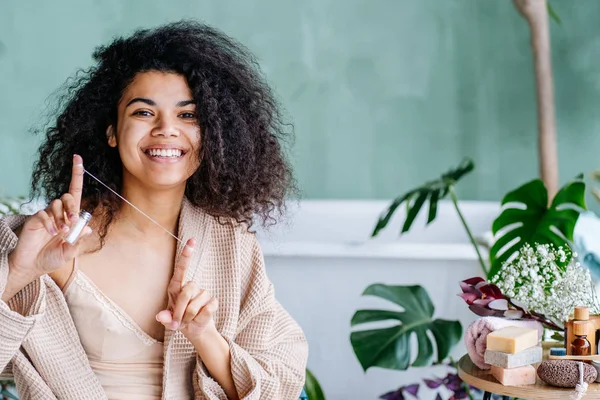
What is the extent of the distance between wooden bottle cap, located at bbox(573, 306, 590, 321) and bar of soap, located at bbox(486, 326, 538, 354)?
0.23 feet

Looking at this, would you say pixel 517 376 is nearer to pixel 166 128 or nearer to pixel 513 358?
pixel 513 358

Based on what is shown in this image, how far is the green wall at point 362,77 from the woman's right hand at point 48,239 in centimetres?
230

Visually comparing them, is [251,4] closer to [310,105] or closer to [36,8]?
[310,105]

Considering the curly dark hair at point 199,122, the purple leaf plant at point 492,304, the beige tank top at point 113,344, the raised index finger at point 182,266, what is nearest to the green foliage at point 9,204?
the curly dark hair at point 199,122

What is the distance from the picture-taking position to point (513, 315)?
145 centimetres

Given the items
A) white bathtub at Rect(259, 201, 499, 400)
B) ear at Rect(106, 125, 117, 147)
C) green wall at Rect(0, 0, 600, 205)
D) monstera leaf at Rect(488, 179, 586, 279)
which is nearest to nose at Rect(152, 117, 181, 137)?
ear at Rect(106, 125, 117, 147)

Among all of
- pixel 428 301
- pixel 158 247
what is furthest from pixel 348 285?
pixel 158 247

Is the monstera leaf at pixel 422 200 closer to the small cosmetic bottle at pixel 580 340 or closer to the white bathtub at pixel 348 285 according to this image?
the white bathtub at pixel 348 285

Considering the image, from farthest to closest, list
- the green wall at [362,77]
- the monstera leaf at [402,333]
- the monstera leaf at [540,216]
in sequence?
the green wall at [362,77] < the monstera leaf at [402,333] < the monstera leaf at [540,216]

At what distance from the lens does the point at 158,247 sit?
4.90 feet

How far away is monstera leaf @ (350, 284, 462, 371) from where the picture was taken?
1.76 m

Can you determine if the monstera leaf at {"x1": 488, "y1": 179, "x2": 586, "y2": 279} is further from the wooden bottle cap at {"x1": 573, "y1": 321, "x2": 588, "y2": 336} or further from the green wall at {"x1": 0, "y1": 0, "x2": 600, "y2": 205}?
the green wall at {"x1": 0, "y1": 0, "x2": 600, "y2": 205}

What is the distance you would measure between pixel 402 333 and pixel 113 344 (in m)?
0.66

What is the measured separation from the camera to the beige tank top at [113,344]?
54.7 inches
